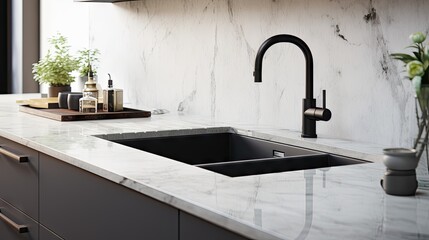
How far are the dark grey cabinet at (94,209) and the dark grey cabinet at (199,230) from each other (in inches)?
1.3

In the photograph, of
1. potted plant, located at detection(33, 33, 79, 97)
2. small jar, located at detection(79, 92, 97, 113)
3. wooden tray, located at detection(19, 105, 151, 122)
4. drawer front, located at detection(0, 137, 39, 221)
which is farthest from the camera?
potted plant, located at detection(33, 33, 79, 97)

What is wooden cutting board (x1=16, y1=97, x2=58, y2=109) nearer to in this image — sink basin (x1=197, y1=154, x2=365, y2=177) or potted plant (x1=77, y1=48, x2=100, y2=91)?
potted plant (x1=77, y1=48, x2=100, y2=91)

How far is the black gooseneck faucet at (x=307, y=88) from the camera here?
86.7 inches

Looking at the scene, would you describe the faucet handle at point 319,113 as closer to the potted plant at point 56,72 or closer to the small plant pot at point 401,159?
the small plant pot at point 401,159

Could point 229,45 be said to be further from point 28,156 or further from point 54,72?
point 54,72

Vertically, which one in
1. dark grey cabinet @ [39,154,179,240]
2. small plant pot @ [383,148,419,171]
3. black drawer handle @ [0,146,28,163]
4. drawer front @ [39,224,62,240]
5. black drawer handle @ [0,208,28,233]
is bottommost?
black drawer handle @ [0,208,28,233]

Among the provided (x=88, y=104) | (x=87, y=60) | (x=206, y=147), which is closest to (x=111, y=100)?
(x=88, y=104)

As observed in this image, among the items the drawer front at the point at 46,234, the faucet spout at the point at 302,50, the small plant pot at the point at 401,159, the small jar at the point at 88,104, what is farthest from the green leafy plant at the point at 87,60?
the small plant pot at the point at 401,159

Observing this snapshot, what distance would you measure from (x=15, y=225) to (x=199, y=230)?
1266 millimetres

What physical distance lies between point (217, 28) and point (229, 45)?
117 mm

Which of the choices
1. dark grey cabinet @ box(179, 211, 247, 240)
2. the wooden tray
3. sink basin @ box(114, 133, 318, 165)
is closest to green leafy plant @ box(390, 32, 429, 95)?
dark grey cabinet @ box(179, 211, 247, 240)

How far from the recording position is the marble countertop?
48.0 inches

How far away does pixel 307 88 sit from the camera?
7.53 ft

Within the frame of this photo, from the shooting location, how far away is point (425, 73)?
141 centimetres
